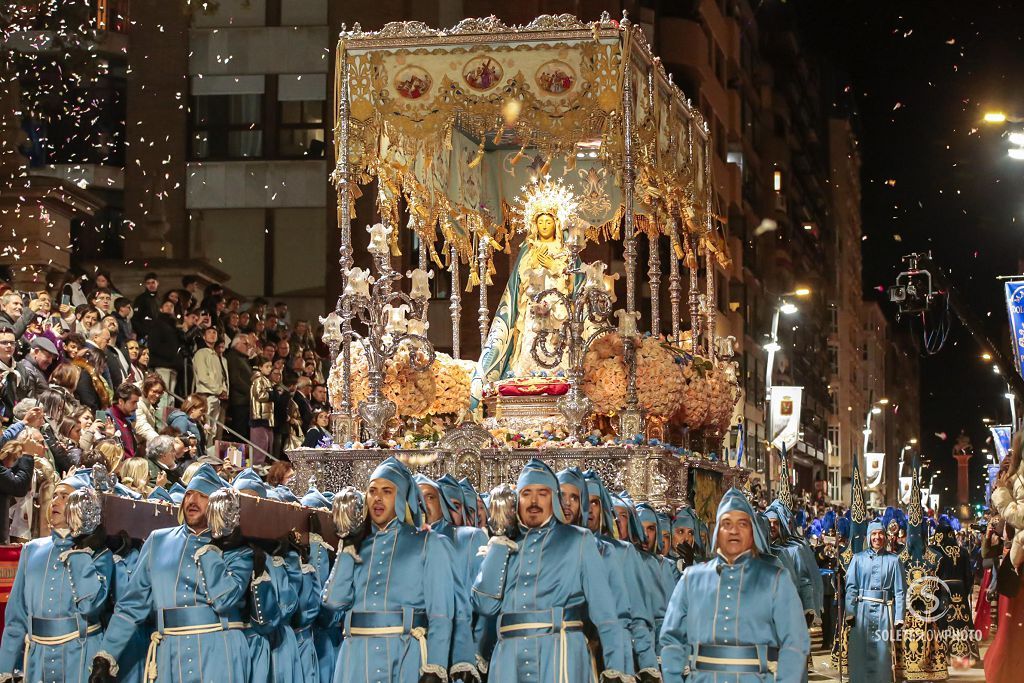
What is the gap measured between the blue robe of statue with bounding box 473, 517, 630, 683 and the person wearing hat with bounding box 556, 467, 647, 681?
0.23 feet

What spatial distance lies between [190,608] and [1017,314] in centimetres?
900

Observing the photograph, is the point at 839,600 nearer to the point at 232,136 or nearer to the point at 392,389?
the point at 392,389

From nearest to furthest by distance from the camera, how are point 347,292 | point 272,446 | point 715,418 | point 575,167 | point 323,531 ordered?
point 323,531 → point 347,292 → point 715,418 → point 575,167 → point 272,446

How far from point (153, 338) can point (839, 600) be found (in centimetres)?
931

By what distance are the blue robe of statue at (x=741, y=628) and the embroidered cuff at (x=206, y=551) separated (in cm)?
272

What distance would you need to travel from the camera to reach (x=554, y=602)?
35.5ft

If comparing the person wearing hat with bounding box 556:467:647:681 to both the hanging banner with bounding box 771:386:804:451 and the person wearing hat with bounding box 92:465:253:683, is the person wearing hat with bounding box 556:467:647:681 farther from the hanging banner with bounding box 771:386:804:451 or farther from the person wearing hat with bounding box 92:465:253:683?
the hanging banner with bounding box 771:386:804:451

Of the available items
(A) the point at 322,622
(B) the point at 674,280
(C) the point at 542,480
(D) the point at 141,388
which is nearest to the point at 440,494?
(A) the point at 322,622

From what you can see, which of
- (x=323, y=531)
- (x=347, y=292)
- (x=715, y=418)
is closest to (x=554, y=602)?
(x=323, y=531)

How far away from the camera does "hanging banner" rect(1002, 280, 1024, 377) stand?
16.5 m

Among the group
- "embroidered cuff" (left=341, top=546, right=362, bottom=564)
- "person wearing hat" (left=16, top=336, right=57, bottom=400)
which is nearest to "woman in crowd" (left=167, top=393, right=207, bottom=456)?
"person wearing hat" (left=16, top=336, right=57, bottom=400)

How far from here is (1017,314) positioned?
54.3ft

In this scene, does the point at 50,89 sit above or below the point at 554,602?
above

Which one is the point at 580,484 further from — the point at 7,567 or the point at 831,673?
the point at 831,673
